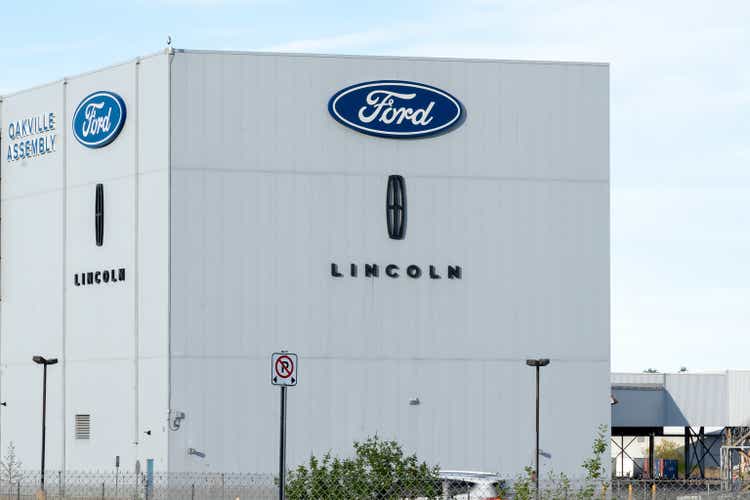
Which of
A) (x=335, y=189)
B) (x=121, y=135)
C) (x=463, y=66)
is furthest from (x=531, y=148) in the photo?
(x=121, y=135)

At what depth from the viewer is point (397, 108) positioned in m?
67.9

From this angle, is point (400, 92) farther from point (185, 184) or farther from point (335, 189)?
point (185, 184)

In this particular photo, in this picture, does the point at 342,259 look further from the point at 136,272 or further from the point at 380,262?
the point at 136,272

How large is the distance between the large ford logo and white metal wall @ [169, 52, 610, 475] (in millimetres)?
552

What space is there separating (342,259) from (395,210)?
326cm

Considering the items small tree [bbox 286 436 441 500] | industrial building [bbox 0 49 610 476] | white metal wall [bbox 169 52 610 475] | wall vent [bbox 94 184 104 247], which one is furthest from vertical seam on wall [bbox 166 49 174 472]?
small tree [bbox 286 436 441 500]

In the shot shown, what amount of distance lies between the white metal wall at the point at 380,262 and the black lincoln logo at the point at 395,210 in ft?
1.22

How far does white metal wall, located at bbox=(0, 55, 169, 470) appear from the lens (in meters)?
66.8

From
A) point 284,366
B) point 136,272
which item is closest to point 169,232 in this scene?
point 136,272

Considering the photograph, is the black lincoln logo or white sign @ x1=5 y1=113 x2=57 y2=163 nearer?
the black lincoln logo

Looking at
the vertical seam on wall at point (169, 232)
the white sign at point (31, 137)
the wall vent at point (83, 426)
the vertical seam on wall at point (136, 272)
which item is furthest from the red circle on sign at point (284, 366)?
the white sign at point (31, 137)

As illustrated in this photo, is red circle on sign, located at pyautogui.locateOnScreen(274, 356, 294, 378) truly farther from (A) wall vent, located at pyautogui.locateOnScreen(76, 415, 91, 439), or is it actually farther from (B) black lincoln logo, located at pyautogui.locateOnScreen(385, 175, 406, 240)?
(A) wall vent, located at pyautogui.locateOnScreen(76, 415, 91, 439)

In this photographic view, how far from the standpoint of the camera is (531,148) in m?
68.4

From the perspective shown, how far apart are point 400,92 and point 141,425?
19072mm
